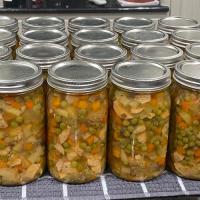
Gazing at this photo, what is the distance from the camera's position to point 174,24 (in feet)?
3.55

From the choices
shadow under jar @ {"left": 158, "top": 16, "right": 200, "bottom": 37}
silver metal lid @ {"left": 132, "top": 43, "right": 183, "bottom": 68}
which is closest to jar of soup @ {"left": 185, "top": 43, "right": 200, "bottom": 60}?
silver metal lid @ {"left": 132, "top": 43, "right": 183, "bottom": 68}

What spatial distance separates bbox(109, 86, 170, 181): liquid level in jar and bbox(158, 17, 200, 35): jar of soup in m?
0.30

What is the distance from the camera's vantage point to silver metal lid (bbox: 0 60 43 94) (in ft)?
2.35

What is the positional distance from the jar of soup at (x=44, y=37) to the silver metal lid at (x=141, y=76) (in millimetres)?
179

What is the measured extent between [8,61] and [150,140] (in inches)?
11.6

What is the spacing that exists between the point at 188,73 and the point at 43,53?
0.93 ft

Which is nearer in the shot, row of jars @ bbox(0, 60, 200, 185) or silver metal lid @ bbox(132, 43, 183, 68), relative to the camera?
row of jars @ bbox(0, 60, 200, 185)

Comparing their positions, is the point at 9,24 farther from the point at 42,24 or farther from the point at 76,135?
the point at 76,135

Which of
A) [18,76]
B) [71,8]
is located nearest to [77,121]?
[18,76]

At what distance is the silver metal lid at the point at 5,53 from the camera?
0.83 m

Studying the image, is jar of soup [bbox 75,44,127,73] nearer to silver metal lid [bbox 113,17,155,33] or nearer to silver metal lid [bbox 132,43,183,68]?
silver metal lid [bbox 132,43,183,68]

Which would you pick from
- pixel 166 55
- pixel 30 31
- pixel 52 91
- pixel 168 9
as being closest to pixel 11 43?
pixel 30 31

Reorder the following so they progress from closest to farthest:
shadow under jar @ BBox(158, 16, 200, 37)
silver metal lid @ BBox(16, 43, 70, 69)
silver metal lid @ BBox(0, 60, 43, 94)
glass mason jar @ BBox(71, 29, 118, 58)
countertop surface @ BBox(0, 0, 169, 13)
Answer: silver metal lid @ BBox(0, 60, 43, 94), silver metal lid @ BBox(16, 43, 70, 69), glass mason jar @ BBox(71, 29, 118, 58), shadow under jar @ BBox(158, 16, 200, 37), countertop surface @ BBox(0, 0, 169, 13)

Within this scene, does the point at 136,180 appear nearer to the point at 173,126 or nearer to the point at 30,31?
the point at 173,126
